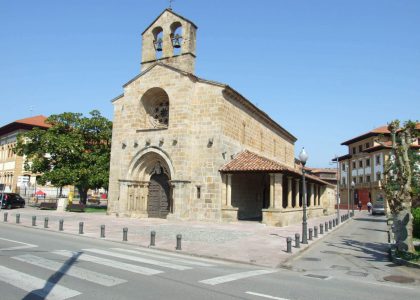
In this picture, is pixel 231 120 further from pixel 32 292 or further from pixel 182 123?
pixel 32 292

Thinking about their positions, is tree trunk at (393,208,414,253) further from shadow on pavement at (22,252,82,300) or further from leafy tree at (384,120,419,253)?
shadow on pavement at (22,252,82,300)

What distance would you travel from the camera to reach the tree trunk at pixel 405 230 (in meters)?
11.7

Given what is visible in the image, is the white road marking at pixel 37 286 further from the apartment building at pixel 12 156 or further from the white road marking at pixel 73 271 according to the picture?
the apartment building at pixel 12 156

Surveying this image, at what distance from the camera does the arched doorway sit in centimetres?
2561

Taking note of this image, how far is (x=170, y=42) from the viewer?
2622 cm

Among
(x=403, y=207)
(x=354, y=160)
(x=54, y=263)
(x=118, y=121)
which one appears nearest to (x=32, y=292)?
(x=54, y=263)

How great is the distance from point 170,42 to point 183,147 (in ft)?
27.2

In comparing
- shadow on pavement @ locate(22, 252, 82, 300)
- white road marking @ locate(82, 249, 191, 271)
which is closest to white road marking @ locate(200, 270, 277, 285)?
white road marking @ locate(82, 249, 191, 271)

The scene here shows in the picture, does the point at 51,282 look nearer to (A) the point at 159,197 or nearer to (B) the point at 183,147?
(B) the point at 183,147

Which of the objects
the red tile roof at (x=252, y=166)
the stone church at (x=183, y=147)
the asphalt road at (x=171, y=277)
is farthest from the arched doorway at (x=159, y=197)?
the asphalt road at (x=171, y=277)

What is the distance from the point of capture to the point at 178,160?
77.4ft

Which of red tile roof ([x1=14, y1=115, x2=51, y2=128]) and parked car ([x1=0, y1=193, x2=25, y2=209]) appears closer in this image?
parked car ([x1=0, y1=193, x2=25, y2=209])

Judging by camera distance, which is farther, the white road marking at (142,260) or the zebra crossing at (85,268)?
the white road marking at (142,260)

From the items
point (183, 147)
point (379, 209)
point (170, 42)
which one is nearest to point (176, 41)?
point (170, 42)
